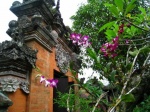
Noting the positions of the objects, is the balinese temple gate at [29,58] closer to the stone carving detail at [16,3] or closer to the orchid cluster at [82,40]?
the stone carving detail at [16,3]

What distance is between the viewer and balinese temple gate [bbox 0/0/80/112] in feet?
11.5

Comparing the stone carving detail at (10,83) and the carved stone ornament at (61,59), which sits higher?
the carved stone ornament at (61,59)

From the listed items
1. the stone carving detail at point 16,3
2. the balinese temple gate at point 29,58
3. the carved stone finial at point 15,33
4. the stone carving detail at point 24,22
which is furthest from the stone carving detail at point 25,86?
the stone carving detail at point 16,3

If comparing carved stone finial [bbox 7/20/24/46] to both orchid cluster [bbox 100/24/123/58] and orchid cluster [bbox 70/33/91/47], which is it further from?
orchid cluster [bbox 100/24/123/58]

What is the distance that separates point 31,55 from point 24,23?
3.09 feet

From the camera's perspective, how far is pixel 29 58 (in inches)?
151

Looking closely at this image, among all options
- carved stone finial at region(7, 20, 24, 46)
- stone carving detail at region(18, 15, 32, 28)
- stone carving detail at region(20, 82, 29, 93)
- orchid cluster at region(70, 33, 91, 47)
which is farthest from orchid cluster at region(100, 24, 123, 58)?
stone carving detail at region(18, 15, 32, 28)

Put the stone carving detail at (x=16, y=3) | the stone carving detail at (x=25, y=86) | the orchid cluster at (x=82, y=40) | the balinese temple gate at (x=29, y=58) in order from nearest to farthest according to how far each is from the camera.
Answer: the orchid cluster at (x=82, y=40), the balinese temple gate at (x=29, y=58), the stone carving detail at (x=25, y=86), the stone carving detail at (x=16, y=3)

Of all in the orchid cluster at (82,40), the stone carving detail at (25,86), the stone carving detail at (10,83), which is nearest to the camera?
the orchid cluster at (82,40)

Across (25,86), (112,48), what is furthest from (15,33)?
(112,48)

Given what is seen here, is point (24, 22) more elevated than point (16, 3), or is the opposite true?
point (16, 3)

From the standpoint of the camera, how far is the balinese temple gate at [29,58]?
351 centimetres

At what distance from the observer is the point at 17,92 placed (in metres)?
3.62

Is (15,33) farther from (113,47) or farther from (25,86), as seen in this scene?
(113,47)
